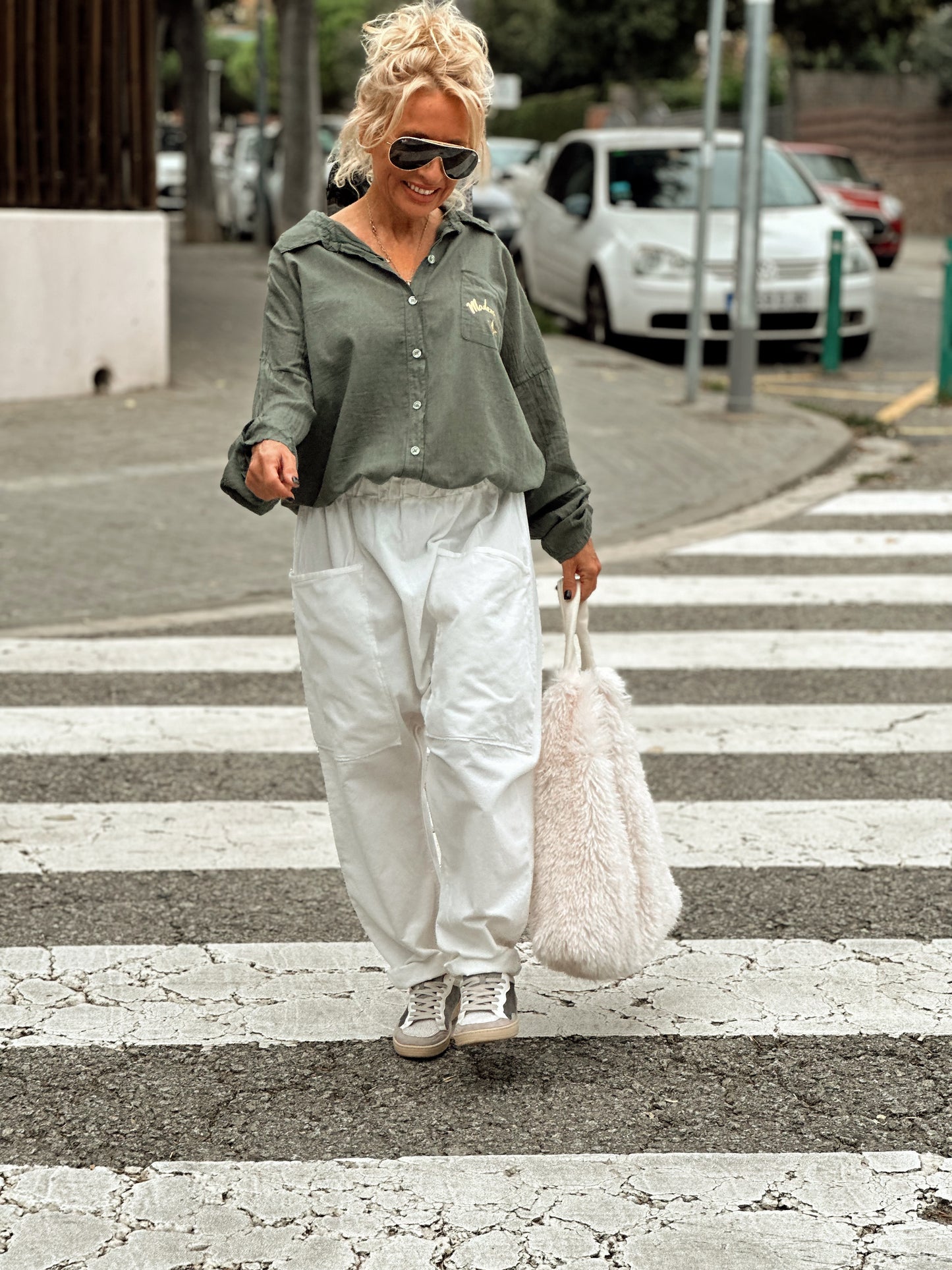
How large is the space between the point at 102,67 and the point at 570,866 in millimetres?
10157

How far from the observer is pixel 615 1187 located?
3.07m

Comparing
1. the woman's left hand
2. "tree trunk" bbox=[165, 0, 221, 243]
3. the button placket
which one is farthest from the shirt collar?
"tree trunk" bbox=[165, 0, 221, 243]

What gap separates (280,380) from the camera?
327 centimetres

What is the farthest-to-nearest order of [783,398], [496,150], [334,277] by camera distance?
[496,150] < [783,398] < [334,277]

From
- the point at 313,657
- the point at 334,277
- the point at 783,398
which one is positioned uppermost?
the point at 334,277

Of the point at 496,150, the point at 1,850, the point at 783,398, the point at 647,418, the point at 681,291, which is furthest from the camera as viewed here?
the point at 496,150

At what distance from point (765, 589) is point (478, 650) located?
478 cm

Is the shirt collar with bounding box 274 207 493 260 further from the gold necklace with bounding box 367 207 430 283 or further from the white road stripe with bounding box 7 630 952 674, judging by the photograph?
the white road stripe with bounding box 7 630 952 674

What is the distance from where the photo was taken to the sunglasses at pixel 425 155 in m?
3.25

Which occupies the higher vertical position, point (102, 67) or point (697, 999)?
point (102, 67)

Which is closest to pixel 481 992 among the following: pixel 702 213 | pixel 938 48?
pixel 702 213

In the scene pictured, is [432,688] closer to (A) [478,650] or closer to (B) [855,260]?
(A) [478,650]

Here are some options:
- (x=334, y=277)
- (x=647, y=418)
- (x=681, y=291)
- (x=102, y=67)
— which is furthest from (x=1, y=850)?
(x=681, y=291)

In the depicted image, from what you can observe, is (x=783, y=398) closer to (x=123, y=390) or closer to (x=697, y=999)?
(x=123, y=390)
